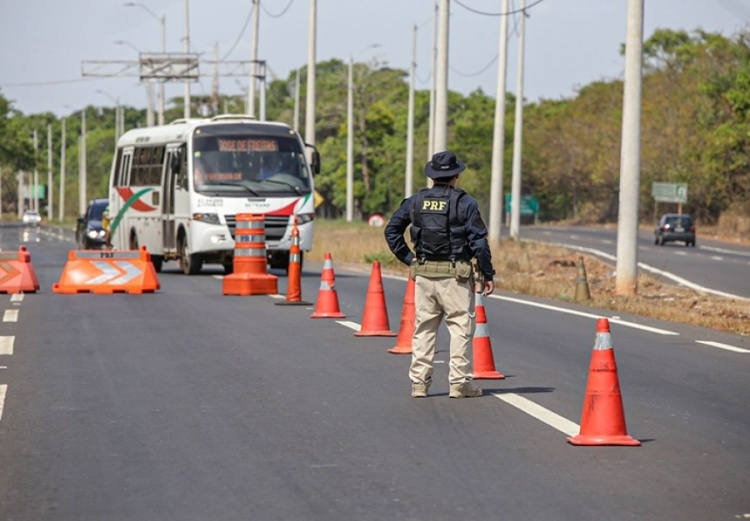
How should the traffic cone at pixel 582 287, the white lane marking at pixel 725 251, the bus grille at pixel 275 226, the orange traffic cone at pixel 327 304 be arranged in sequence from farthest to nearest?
the white lane marking at pixel 725 251
the bus grille at pixel 275 226
the traffic cone at pixel 582 287
the orange traffic cone at pixel 327 304

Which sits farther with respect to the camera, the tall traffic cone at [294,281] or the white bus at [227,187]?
the white bus at [227,187]

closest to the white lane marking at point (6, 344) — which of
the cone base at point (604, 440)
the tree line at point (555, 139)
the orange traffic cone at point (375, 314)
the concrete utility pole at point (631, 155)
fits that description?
the orange traffic cone at point (375, 314)

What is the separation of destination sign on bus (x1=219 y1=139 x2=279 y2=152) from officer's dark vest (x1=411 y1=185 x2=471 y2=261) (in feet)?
66.6

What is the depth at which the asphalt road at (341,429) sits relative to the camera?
8.14 metres

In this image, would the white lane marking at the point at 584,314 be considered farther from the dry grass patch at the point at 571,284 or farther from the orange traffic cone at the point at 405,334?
the orange traffic cone at the point at 405,334

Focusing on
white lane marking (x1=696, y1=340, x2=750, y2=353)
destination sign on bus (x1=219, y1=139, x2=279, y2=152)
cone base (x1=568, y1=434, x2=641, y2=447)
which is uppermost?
destination sign on bus (x1=219, y1=139, x2=279, y2=152)

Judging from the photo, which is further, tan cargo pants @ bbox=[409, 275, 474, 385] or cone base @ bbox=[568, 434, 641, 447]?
tan cargo pants @ bbox=[409, 275, 474, 385]

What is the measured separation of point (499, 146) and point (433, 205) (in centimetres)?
3737

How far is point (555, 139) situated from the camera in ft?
382

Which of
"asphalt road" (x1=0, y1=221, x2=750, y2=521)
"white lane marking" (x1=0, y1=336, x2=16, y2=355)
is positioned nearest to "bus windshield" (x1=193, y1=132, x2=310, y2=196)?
"asphalt road" (x1=0, y1=221, x2=750, y2=521)

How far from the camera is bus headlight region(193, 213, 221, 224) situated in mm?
31031

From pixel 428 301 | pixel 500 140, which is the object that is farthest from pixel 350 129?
pixel 428 301

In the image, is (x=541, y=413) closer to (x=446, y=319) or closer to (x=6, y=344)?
(x=446, y=319)

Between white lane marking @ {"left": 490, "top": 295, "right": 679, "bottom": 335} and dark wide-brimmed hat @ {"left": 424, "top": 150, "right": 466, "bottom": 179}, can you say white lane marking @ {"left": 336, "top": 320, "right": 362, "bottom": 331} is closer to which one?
white lane marking @ {"left": 490, "top": 295, "right": 679, "bottom": 335}
